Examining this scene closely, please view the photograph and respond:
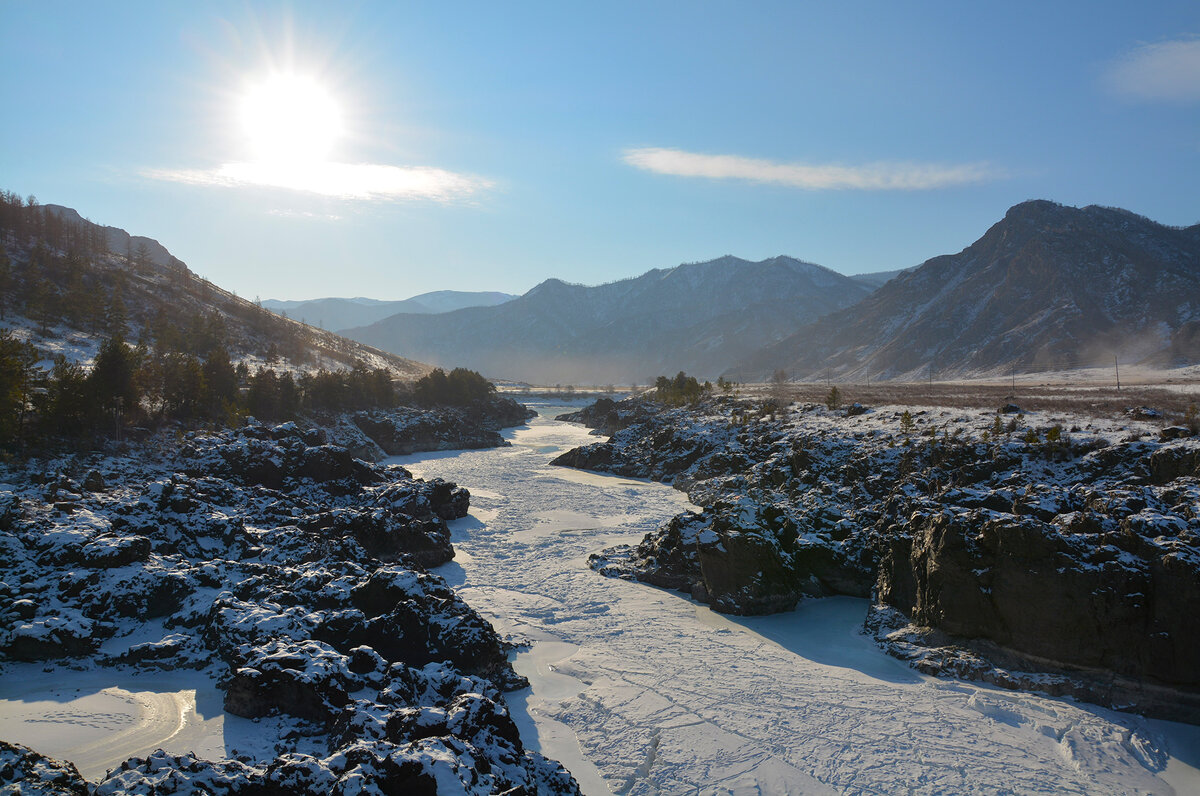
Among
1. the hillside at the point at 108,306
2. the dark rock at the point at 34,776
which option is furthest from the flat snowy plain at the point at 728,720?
the hillside at the point at 108,306

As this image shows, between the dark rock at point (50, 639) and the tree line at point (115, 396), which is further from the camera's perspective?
the tree line at point (115, 396)

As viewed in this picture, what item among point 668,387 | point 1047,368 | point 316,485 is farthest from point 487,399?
point 1047,368

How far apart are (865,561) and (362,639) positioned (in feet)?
53.9

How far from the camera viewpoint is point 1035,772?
38.0 ft

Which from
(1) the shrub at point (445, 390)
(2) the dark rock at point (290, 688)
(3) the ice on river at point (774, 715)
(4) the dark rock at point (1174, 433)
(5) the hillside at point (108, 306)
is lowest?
(3) the ice on river at point (774, 715)

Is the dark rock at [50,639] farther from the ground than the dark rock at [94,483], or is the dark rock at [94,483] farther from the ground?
the dark rock at [94,483]

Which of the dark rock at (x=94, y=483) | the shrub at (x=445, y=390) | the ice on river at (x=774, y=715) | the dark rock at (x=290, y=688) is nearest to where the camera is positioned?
the ice on river at (x=774, y=715)

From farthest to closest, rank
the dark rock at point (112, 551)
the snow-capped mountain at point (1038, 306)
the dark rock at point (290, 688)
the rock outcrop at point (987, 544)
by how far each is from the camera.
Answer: the snow-capped mountain at point (1038, 306), the dark rock at point (112, 551), the rock outcrop at point (987, 544), the dark rock at point (290, 688)

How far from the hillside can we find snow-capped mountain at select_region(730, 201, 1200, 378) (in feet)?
370

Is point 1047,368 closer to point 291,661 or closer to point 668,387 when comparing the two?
point 668,387

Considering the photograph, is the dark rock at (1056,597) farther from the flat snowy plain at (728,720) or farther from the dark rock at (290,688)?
the dark rock at (290,688)

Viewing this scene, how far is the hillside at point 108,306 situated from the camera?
52719 mm

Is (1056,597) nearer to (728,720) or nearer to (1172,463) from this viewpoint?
(728,720)

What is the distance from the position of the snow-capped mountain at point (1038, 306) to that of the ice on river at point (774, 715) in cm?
9660
